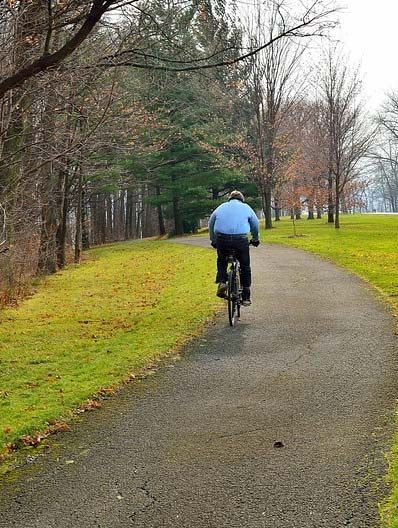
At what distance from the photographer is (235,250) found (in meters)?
9.80

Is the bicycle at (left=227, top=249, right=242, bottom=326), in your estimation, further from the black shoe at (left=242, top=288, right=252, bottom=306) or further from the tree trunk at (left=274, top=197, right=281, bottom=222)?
the tree trunk at (left=274, top=197, right=281, bottom=222)

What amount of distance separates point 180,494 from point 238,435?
1.10 metres

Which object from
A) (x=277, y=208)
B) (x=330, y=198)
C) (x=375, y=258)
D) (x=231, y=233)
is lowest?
(x=375, y=258)

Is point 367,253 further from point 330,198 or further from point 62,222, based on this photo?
point 330,198

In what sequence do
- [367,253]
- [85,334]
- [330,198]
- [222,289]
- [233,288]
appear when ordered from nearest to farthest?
[222,289]
[233,288]
[85,334]
[367,253]
[330,198]

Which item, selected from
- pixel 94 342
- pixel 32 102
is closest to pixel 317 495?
pixel 94 342

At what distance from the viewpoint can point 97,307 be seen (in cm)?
1355

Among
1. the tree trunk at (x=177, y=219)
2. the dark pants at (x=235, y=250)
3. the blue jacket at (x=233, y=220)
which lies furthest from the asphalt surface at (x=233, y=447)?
the tree trunk at (x=177, y=219)

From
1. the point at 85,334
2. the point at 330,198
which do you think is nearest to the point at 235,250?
the point at 85,334

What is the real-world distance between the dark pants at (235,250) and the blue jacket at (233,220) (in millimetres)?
97

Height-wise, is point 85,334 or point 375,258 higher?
point 375,258

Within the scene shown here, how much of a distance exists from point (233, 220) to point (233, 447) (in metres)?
5.42

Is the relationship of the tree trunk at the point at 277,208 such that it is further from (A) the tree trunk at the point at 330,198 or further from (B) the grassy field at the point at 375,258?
(B) the grassy field at the point at 375,258

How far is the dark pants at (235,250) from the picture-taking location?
9.74m
